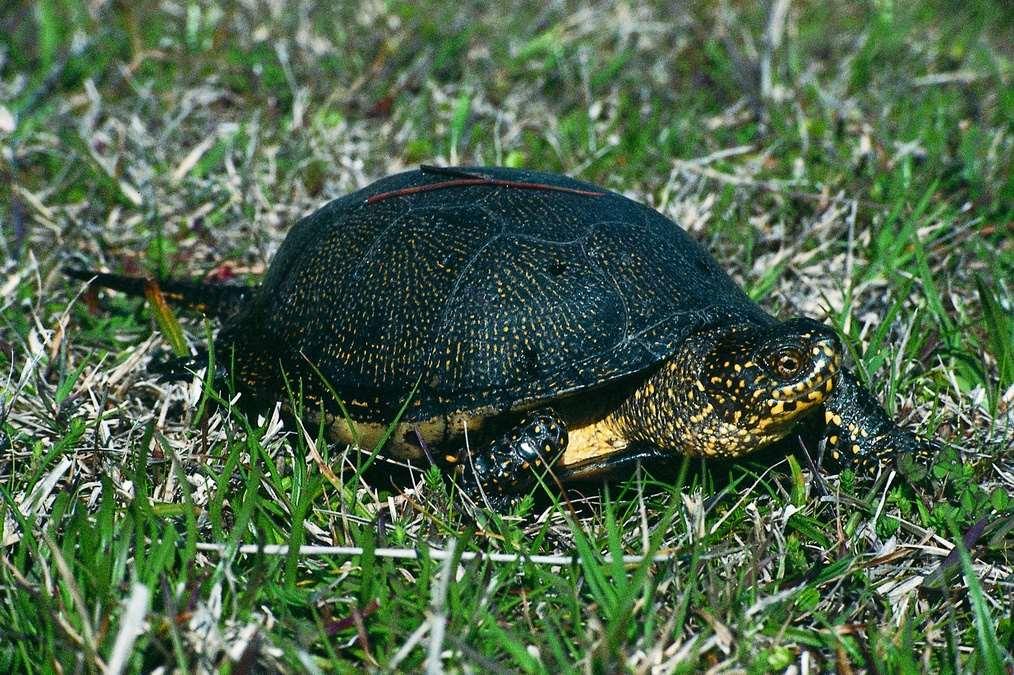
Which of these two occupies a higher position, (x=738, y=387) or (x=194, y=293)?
(x=194, y=293)

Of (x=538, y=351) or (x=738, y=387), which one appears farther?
(x=538, y=351)

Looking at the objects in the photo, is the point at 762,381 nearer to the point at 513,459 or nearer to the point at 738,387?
the point at 738,387

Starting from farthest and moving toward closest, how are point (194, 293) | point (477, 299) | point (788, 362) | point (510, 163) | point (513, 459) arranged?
point (510, 163), point (194, 293), point (477, 299), point (513, 459), point (788, 362)

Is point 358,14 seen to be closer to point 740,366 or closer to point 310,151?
point 310,151

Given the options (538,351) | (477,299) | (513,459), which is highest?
(477,299)

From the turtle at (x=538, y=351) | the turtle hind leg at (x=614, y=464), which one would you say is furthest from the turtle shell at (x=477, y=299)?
the turtle hind leg at (x=614, y=464)

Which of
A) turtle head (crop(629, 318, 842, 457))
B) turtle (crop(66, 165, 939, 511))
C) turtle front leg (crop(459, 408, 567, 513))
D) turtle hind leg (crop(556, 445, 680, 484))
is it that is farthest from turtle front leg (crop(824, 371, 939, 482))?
turtle front leg (crop(459, 408, 567, 513))

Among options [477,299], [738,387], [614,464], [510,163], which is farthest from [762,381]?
[510,163]

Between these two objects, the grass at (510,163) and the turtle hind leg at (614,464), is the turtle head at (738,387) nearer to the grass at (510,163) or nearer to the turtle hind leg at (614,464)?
the turtle hind leg at (614,464)
